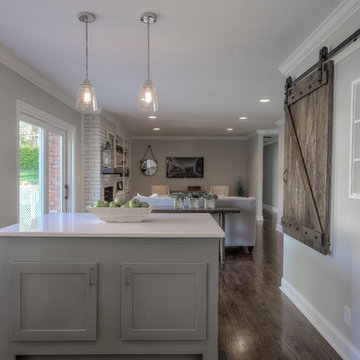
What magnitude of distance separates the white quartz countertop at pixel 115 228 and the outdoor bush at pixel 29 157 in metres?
1.44

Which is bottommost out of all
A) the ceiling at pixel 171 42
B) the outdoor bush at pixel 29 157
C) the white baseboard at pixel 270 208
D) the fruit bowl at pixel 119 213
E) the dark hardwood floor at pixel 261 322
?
the dark hardwood floor at pixel 261 322

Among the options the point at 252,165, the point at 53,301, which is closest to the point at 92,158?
the point at 53,301

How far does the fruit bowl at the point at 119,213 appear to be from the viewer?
217 cm

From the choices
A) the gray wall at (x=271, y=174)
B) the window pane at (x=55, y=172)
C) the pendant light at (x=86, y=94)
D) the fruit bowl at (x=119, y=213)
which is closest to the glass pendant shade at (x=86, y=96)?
the pendant light at (x=86, y=94)

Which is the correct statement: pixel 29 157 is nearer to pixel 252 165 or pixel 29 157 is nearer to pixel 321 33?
pixel 321 33

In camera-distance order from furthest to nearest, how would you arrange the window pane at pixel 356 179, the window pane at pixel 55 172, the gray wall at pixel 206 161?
the gray wall at pixel 206 161 → the window pane at pixel 55 172 → the window pane at pixel 356 179

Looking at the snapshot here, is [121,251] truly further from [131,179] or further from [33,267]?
[131,179]

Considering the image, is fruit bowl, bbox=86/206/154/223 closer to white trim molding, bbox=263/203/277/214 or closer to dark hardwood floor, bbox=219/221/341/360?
dark hardwood floor, bbox=219/221/341/360

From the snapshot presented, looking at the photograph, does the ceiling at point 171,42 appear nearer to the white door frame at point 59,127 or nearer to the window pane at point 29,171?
the white door frame at point 59,127

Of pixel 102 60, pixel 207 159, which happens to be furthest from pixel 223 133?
A: pixel 102 60

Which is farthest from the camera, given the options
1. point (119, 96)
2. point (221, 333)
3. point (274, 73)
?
point (119, 96)

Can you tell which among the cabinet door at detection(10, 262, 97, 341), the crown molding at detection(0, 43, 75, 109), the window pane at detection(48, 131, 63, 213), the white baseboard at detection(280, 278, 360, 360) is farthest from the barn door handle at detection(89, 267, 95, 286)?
the window pane at detection(48, 131, 63, 213)

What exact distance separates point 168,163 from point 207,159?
1.22 metres

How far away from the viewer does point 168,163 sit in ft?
31.1
